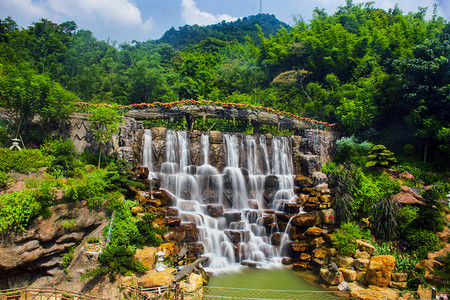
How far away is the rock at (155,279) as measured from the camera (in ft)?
23.6

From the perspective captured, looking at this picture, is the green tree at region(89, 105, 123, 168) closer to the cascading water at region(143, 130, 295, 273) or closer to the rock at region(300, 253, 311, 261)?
the cascading water at region(143, 130, 295, 273)

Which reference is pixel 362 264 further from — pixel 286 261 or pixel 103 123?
pixel 103 123

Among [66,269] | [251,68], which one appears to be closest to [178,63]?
[251,68]

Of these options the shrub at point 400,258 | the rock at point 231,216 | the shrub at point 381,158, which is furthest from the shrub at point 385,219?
the rock at point 231,216

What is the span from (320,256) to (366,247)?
1556mm

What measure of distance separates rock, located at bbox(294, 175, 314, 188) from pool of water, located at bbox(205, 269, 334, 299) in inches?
173

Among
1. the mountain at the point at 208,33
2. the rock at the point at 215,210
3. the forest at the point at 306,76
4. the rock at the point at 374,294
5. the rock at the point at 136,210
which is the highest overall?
the mountain at the point at 208,33

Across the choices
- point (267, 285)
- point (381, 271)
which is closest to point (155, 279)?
point (267, 285)

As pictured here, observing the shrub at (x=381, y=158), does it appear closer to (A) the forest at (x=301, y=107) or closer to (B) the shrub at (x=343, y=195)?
(A) the forest at (x=301, y=107)

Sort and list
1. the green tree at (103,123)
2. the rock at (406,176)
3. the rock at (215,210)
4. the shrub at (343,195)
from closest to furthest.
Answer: the rock at (215,210) → the shrub at (343,195) → the green tree at (103,123) → the rock at (406,176)

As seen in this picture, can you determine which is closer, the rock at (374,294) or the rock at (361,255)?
the rock at (374,294)

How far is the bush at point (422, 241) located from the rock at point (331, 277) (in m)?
2.83

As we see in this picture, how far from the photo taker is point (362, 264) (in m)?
8.88

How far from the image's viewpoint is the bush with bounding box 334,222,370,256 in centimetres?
948
